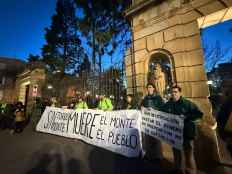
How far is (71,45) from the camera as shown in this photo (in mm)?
18328

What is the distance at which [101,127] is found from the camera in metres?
5.06

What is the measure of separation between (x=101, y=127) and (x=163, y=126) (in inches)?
86.1

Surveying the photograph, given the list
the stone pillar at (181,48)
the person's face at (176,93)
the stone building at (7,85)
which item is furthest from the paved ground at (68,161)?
the stone building at (7,85)

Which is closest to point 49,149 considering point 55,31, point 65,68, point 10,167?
point 10,167

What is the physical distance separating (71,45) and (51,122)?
1314 centimetres

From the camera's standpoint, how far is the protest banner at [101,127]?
4238mm

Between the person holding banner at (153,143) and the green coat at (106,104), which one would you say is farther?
the green coat at (106,104)

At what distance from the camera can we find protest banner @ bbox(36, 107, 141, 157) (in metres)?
4.24

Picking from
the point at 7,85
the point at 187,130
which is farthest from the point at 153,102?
the point at 7,85

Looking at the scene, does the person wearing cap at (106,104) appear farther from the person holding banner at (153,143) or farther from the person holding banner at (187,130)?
the person holding banner at (187,130)

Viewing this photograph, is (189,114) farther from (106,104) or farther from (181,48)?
(106,104)

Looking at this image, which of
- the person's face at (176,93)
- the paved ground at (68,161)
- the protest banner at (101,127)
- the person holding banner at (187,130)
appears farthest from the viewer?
the protest banner at (101,127)

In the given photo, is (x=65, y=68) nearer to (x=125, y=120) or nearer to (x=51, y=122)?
(x=51, y=122)

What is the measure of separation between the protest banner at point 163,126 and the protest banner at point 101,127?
285 mm
